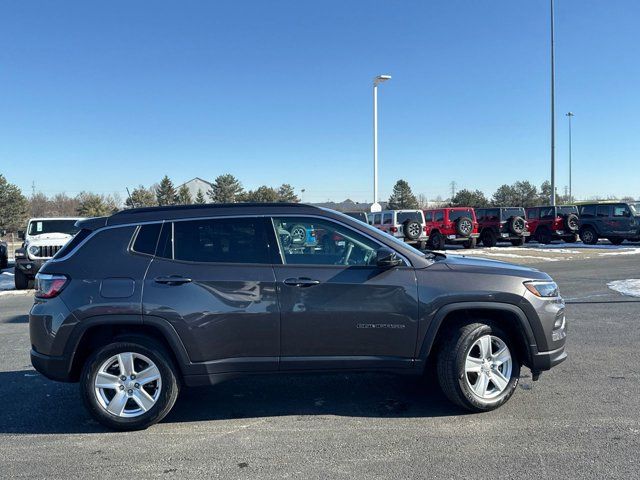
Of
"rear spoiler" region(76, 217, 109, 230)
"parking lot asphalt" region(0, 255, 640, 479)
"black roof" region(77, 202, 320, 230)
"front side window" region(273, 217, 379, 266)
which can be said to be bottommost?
"parking lot asphalt" region(0, 255, 640, 479)

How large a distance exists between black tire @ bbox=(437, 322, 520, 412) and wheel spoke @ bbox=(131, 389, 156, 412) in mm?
2338

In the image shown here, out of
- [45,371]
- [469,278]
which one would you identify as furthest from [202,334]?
[469,278]

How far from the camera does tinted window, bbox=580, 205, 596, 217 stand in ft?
85.8

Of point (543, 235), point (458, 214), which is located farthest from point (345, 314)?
point (543, 235)

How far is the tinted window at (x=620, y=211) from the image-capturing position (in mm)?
25483

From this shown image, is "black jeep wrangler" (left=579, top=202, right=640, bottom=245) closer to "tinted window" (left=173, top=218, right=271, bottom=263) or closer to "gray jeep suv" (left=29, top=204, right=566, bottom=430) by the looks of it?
"gray jeep suv" (left=29, top=204, right=566, bottom=430)

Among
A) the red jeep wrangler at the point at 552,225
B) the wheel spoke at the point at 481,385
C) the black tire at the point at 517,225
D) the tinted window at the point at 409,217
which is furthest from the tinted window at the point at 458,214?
the wheel spoke at the point at 481,385

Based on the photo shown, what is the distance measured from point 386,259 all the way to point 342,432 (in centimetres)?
138

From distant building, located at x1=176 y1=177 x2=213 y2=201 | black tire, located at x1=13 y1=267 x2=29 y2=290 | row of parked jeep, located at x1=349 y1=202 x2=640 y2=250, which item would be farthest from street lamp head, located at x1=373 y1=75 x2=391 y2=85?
distant building, located at x1=176 y1=177 x2=213 y2=201

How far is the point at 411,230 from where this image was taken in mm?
23078

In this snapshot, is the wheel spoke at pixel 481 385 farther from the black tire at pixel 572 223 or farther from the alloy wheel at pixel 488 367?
the black tire at pixel 572 223

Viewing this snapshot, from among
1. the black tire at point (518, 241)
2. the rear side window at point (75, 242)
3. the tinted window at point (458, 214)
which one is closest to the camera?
the rear side window at point (75, 242)

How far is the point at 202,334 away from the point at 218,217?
3.13 ft

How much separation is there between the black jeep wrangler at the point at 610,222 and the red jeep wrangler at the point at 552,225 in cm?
51
